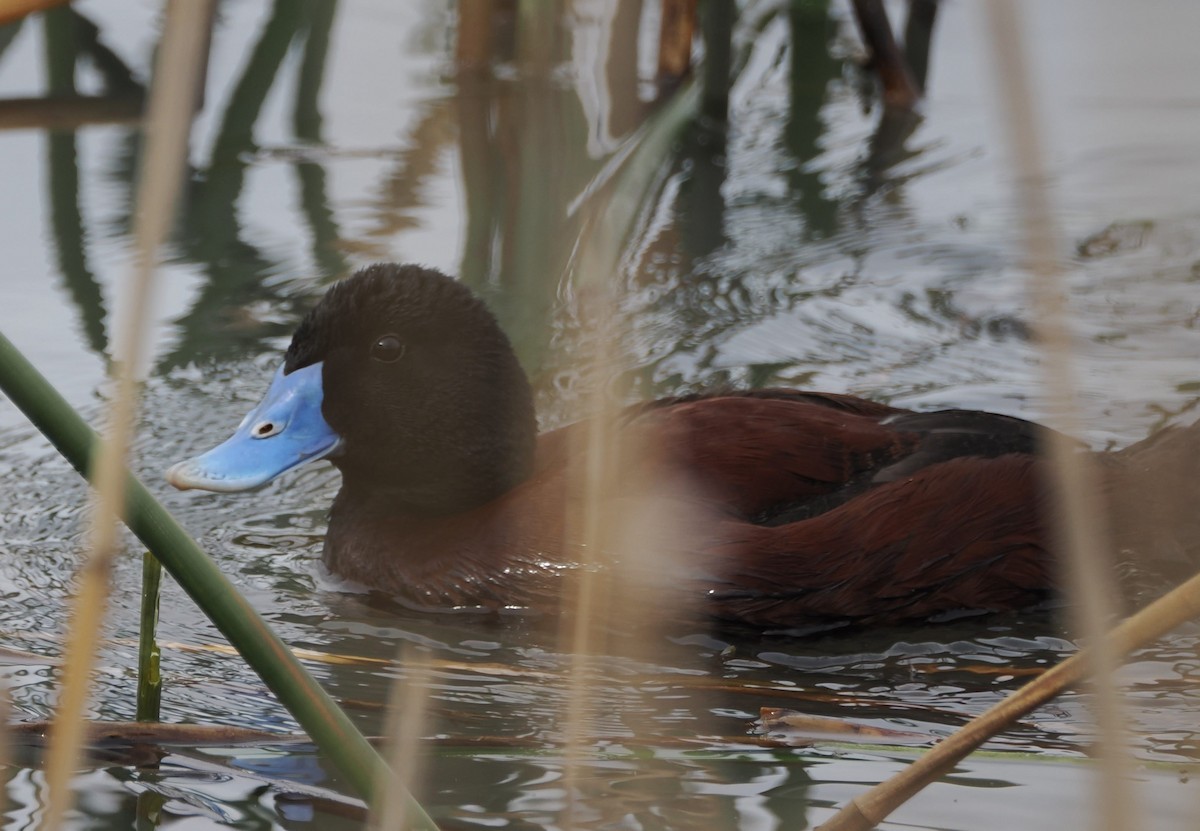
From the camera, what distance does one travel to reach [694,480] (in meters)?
4.12

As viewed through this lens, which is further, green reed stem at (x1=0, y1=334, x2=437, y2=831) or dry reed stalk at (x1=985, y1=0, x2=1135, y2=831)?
green reed stem at (x1=0, y1=334, x2=437, y2=831)

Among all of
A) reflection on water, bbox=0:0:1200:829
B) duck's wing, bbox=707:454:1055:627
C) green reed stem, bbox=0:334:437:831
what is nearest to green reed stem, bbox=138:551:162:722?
reflection on water, bbox=0:0:1200:829

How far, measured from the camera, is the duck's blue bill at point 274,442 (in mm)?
4207

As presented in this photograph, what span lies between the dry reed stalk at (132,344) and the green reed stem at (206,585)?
0.04m

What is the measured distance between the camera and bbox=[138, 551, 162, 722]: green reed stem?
2.74 metres

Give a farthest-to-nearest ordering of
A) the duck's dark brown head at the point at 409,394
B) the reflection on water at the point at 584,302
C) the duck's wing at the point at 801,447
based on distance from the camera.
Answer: the duck's dark brown head at the point at 409,394 → the duck's wing at the point at 801,447 → the reflection on water at the point at 584,302

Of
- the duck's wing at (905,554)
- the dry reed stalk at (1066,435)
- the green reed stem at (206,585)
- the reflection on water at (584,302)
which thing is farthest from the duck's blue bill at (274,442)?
the dry reed stalk at (1066,435)

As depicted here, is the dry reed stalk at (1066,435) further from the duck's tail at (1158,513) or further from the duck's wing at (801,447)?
the duck's tail at (1158,513)

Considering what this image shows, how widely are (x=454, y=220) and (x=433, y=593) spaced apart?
2.81m

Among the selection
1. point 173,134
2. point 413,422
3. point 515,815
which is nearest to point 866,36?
point 413,422

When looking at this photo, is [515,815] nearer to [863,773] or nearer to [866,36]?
[863,773]

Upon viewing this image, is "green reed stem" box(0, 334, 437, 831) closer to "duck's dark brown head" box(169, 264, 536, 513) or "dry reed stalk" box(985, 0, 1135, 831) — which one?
"dry reed stalk" box(985, 0, 1135, 831)

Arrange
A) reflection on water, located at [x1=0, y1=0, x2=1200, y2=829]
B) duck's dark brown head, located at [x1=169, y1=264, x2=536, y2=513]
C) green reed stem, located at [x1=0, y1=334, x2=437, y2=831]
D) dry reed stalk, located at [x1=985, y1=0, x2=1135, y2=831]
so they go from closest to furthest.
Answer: dry reed stalk, located at [x1=985, y1=0, x2=1135, y2=831], green reed stem, located at [x1=0, y1=334, x2=437, y2=831], reflection on water, located at [x1=0, y1=0, x2=1200, y2=829], duck's dark brown head, located at [x1=169, y1=264, x2=536, y2=513]

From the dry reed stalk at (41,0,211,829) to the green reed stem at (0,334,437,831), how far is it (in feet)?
0.14
